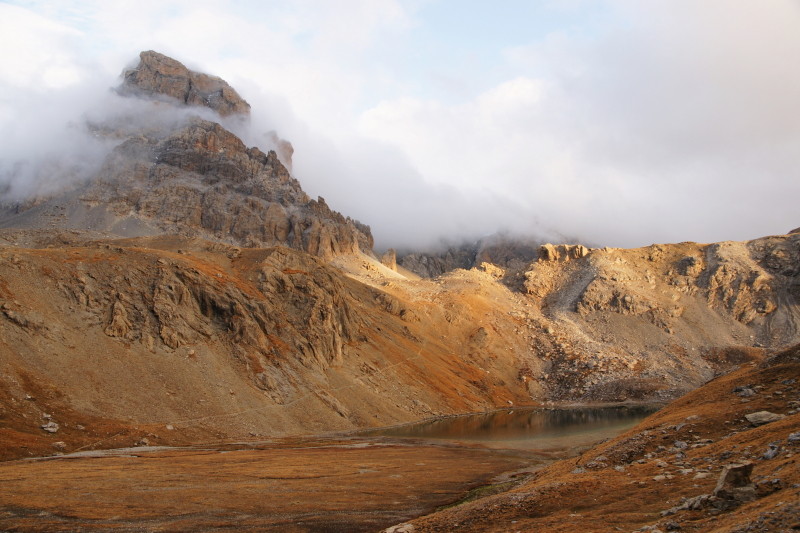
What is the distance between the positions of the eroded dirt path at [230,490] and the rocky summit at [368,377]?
24 centimetres

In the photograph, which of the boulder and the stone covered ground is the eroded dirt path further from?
the boulder

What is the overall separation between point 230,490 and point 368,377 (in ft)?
231

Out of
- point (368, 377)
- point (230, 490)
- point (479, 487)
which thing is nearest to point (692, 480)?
point (479, 487)

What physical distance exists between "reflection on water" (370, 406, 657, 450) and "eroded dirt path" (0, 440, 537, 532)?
2241 cm

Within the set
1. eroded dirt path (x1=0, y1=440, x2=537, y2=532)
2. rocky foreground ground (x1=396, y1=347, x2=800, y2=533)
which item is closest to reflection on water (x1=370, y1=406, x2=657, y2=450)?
eroded dirt path (x1=0, y1=440, x2=537, y2=532)

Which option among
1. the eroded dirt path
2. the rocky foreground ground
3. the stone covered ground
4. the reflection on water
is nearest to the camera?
the rocky foreground ground

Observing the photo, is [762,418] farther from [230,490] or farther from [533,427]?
[533,427]

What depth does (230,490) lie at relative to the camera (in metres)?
33.8

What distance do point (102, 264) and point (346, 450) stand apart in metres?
56.5

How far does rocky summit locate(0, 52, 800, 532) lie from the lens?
2505cm

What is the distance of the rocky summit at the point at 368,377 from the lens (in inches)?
986

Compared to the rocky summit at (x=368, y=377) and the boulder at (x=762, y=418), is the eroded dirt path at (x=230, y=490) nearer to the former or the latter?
the rocky summit at (x=368, y=377)

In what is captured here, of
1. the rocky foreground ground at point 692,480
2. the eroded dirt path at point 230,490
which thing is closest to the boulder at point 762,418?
the rocky foreground ground at point 692,480

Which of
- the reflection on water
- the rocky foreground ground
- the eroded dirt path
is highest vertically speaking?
the rocky foreground ground
